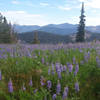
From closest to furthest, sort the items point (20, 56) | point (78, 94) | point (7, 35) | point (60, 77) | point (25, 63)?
point (78, 94) → point (60, 77) → point (25, 63) → point (20, 56) → point (7, 35)

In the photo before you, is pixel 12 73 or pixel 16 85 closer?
pixel 16 85

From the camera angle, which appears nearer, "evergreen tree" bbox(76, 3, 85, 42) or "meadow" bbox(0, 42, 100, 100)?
"meadow" bbox(0, 42, 100, 100)

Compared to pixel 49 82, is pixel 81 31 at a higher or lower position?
higher

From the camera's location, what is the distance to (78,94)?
2998 millimetres

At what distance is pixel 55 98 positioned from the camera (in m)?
2.69

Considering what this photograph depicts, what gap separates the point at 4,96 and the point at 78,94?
143cm

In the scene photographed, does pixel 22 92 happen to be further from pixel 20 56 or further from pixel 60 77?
pixel 20 56

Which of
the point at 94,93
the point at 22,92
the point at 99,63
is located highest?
the point at 99,63

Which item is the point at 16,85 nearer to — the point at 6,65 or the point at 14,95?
the point at 14,95

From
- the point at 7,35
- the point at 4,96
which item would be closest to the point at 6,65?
the point at 4,96

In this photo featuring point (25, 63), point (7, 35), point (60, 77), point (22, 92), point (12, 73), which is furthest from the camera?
point (7, 35)

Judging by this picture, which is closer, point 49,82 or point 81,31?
point 49,82

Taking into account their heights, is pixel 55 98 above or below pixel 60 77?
below

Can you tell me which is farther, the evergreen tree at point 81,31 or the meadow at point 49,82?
the evergreen tree at point 81,31
